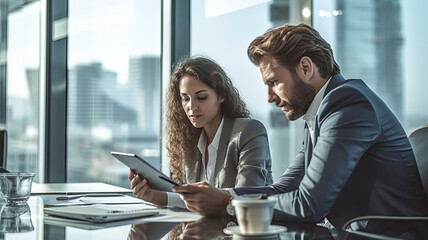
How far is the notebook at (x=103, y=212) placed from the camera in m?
1.68

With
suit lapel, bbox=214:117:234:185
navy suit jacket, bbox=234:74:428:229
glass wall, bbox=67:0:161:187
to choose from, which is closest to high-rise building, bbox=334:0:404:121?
suit lapel, bbox=214:117:234:185

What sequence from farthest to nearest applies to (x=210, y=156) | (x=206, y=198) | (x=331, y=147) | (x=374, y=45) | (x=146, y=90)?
(x=146, y=90) < (x=374, y=45) < (x=210, y=156) < (x=206, y=198) < (x=331, y=147)

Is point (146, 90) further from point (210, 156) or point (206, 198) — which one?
point (206, 198)

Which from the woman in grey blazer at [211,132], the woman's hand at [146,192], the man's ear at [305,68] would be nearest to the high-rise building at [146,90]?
the woman in grey blazer at [211,132]

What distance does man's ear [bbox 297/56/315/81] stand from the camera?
2.04 m

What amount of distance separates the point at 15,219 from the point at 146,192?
531 mm

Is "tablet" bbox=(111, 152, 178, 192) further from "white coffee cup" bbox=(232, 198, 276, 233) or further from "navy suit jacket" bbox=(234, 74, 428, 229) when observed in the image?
"white coffee cup" bbox=(232, 198, 276, 233)

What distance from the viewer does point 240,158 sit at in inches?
102

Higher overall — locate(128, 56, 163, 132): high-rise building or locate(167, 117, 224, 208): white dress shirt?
locate(128, 56, 163, 132): high-rise building

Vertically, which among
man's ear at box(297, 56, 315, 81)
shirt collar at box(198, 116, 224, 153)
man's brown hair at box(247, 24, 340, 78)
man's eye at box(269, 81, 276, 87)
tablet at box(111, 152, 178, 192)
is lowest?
tablet at box(111, 152, 178, 192)

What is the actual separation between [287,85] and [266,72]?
98 millimetres

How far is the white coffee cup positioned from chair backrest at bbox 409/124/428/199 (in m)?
0.79

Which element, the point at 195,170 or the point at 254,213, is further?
the point at 195,170

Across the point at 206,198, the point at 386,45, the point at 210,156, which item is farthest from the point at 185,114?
the point at 206,198
